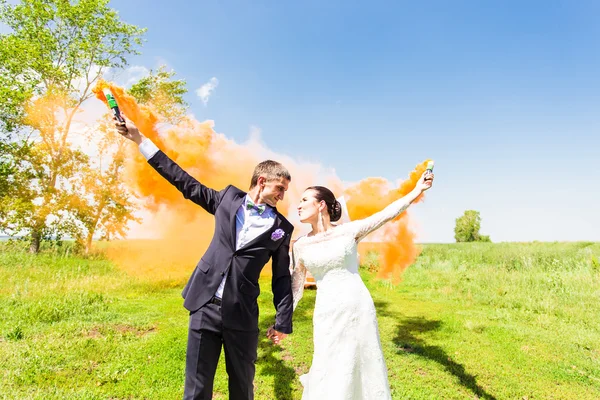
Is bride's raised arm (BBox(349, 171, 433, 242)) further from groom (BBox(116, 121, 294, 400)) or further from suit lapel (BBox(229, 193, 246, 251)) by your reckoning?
suit lapel (BBox(229, 193, 246, 251))

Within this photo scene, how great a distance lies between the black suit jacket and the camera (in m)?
3.20

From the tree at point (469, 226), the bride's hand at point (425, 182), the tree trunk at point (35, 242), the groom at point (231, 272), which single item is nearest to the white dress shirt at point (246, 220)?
the groom at point (231, 272)

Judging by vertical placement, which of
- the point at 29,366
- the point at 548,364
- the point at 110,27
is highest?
the point at 110,27

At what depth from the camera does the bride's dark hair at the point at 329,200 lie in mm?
3996

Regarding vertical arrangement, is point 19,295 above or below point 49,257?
below

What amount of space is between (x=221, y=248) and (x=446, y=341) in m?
7.11

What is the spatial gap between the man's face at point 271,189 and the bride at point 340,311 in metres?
0.53

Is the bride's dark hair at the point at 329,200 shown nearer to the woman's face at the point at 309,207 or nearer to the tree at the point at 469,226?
the woman's face at the point at 309,207

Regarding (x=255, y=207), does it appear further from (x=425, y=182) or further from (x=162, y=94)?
(x=162, y=94)

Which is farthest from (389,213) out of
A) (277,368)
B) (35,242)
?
(35,242)

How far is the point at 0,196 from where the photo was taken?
19000 millimetres

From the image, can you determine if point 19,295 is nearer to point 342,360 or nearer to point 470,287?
point 342,360

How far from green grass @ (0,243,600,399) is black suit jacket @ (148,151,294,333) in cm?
279

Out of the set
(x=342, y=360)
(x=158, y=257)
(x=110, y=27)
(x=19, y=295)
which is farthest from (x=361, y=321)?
(x=110, y=27)
